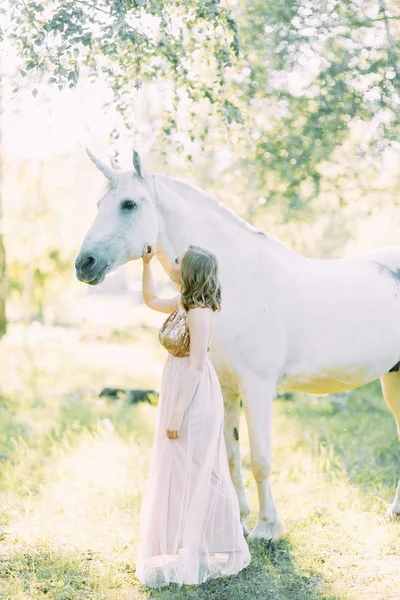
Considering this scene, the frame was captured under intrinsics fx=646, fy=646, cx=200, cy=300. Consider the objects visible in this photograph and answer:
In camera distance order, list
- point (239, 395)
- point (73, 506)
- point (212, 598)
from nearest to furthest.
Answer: point (212, 598) → point (239, 395) → point (73, 506)

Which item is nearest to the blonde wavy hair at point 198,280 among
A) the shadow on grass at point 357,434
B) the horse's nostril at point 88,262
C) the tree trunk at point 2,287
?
the horse's nostril at point 88,262

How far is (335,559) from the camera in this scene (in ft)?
13.6

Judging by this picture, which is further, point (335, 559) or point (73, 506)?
point (73, 506)

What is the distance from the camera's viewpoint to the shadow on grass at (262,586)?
3590 mm

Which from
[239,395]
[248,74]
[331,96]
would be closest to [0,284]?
[248,74]

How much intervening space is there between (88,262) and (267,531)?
2161 millimetres

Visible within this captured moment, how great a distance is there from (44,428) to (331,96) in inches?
201

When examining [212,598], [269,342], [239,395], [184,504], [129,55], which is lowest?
[212,598]

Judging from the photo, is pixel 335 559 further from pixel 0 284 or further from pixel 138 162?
pixel 0 284

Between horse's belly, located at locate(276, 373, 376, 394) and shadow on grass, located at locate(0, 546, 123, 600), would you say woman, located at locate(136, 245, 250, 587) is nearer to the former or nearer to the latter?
shadow on grass, located at locate(0, 546, 123, 600)

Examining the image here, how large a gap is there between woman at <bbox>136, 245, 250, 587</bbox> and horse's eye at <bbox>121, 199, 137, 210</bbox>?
1.66ft

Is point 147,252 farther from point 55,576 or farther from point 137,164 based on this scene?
point 55,576

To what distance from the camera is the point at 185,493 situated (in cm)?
359

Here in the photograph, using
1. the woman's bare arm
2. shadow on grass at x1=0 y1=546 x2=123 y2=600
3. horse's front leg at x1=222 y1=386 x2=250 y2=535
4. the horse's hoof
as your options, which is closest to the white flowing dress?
the woman's bare arm
